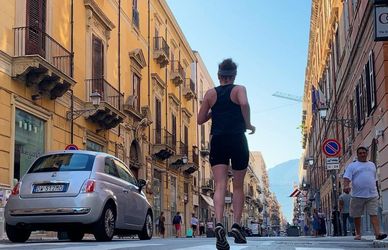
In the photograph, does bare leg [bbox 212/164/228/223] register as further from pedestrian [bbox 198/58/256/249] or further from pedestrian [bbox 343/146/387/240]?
pedestrian [bbox 343/146/387/240]

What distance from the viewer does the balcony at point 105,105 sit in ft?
72.6

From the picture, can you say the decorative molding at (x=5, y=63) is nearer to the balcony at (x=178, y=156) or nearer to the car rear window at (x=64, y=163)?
the car rear window at (x=64, y=163)

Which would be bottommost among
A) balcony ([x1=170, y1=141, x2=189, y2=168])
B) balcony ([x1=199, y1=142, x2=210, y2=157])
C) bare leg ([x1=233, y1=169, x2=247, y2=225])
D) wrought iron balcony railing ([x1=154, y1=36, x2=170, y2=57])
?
bare leg ([x1=233, y1=169, x2=247, y2=225])

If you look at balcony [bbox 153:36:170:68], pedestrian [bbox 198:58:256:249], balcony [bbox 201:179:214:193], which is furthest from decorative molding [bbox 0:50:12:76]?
balcony [bbox 201:179:214:193]

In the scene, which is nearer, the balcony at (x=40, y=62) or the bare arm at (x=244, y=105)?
the bare arm at (x=244, y=105)

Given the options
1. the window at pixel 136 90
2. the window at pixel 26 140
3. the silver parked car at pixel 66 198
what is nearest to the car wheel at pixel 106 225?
the silver parked car at pixel 66 198

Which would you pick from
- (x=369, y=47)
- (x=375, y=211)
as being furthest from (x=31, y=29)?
(x=375, y=211)

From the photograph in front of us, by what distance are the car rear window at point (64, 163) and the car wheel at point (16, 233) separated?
3.35 ft

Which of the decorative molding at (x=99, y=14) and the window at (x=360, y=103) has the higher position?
the decorative molding at (x=99, y=14)

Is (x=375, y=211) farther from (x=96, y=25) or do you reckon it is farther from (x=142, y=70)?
(x=142, y=70)

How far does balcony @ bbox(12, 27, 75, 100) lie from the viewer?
16.5 m

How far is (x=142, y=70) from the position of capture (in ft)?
103

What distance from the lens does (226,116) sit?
634 cm

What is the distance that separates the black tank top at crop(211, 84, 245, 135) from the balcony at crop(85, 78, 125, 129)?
15707 mm
